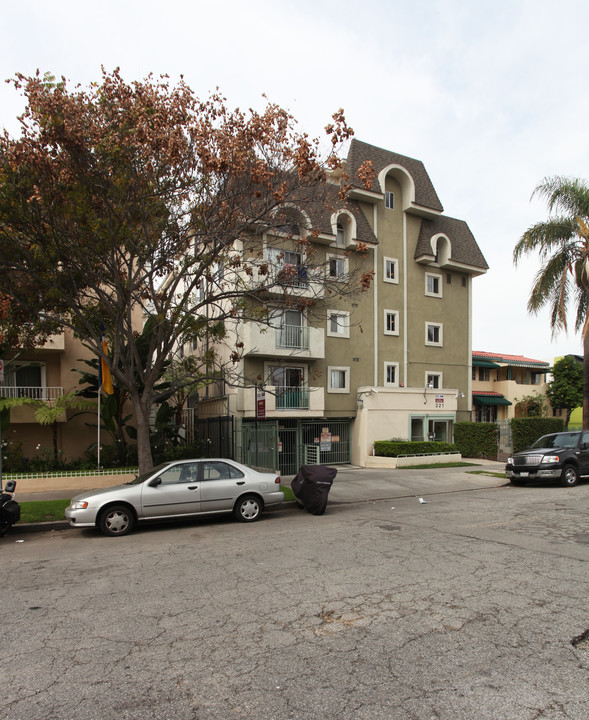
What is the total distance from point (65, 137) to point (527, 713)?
37.6 feet

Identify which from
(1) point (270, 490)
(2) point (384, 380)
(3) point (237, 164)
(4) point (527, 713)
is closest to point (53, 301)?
(3) point (237, 164)

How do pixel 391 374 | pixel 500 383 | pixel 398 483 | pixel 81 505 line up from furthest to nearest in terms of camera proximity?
pixel 500 383 < pixel 391 374 < pixel 398 483 < pixel 81 505

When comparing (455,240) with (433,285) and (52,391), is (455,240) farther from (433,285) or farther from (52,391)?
(52,391)

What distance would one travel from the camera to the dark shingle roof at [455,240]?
27.3 metres

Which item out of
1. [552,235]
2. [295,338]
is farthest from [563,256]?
[295,338]

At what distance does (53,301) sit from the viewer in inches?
530

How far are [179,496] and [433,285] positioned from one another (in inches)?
833

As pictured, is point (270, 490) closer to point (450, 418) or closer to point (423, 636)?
point (423, 636)

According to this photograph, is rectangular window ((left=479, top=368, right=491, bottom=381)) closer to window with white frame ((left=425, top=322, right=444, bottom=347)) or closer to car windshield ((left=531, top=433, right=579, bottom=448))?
window with white frame ((left=425, top=322, right=444, bottom=347))

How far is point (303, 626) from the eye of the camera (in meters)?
4.87

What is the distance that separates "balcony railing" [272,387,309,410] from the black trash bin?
31.7 feet

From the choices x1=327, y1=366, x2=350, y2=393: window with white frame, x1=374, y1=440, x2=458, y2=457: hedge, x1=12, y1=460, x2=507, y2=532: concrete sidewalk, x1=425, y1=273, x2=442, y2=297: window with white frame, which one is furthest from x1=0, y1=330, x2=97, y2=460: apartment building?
x1=425, y1=273, x2=442, y2=297: window with white frame

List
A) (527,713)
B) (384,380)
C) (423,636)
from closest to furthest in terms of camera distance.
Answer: (527,713)
(423,636)
(384,380)

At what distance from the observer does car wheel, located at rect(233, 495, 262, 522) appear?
11.0 m
